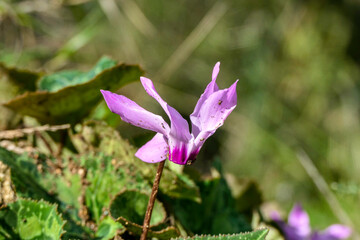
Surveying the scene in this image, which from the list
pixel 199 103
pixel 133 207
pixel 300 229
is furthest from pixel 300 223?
pixel 199 103

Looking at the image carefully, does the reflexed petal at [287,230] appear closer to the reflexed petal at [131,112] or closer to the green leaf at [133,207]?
the green leaf at [133,207]

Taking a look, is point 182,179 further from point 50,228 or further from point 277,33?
point 277,33

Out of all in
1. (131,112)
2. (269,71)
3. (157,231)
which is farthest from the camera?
(269,71)

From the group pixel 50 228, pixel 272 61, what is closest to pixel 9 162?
pixel 50 228

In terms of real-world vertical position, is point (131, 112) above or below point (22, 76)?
above

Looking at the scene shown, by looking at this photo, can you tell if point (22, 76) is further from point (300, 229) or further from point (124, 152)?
point (300, 229)

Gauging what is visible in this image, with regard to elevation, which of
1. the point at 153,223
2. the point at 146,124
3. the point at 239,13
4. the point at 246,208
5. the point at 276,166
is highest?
the point at 146,124

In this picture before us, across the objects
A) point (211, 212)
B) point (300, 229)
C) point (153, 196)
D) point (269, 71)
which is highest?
point (153, 196)

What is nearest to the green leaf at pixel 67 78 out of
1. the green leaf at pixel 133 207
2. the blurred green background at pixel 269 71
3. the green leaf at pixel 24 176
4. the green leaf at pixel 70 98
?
the green leaf at pixel 70 98
